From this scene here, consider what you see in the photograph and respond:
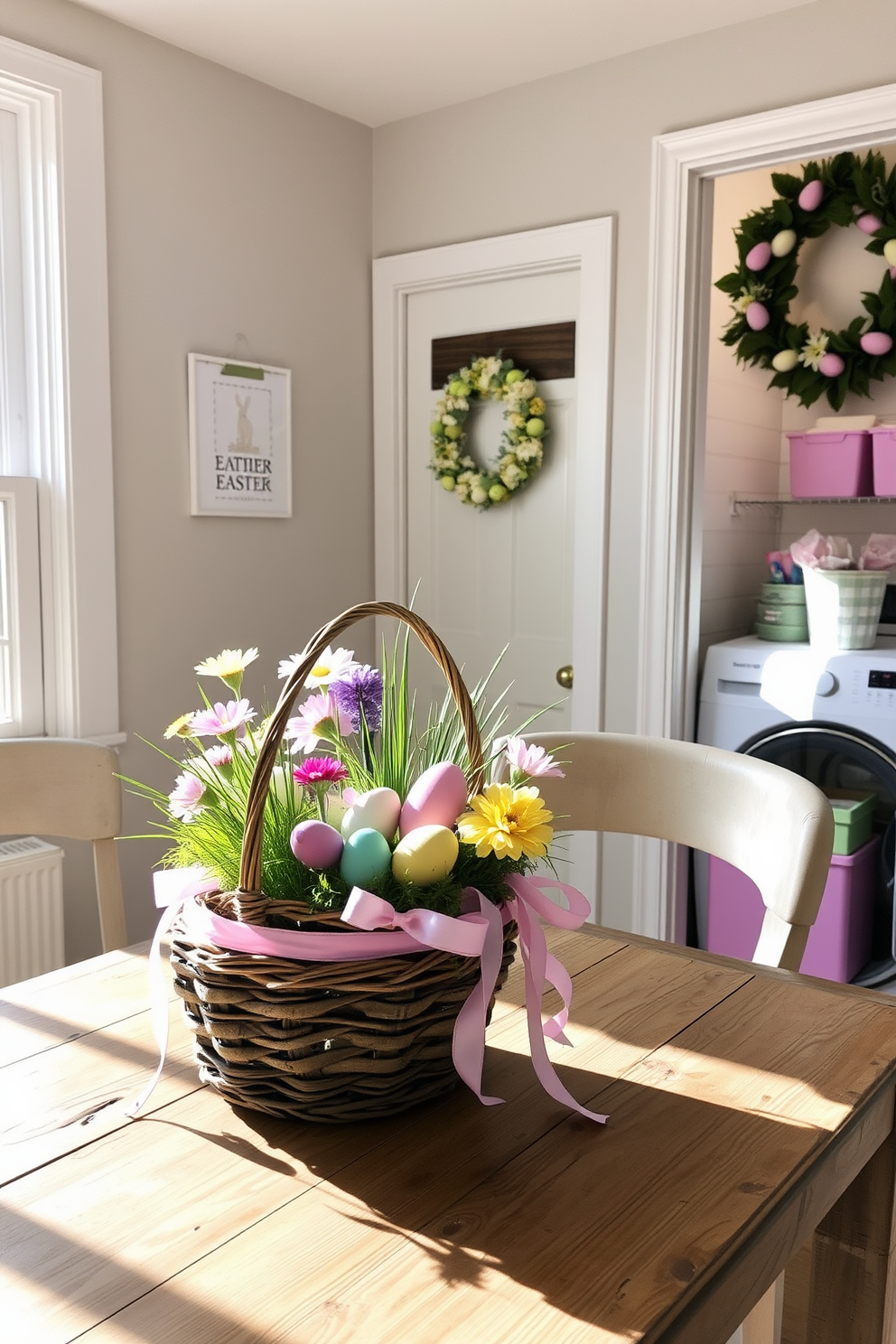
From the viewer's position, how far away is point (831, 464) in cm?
345

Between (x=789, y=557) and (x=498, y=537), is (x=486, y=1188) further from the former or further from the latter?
(x=789, y=557)

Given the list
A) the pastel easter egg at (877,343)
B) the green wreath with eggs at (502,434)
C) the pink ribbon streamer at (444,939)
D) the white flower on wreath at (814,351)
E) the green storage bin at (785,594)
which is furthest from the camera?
the white flower on wreath at (814,351)

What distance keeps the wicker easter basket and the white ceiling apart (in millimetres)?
2147

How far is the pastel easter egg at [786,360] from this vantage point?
3.49 metres

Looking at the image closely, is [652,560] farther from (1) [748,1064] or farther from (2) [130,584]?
(1) [748,1064]

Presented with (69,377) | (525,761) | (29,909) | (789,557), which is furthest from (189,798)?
(789,557)

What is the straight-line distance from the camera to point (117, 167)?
2.62 metres

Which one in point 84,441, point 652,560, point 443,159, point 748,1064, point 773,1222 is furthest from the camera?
point 443,159

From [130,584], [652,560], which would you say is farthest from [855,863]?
[130,584]

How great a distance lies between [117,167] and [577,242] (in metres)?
1.12

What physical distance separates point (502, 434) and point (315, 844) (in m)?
2.43

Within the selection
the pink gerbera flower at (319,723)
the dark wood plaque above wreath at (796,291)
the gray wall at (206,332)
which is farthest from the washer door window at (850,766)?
the pink gerbera flower at (319,723)

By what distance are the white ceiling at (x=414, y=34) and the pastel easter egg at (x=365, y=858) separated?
7.33ft

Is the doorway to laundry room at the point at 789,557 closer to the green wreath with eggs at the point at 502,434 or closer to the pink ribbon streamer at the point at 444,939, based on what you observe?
the green wreath with eggs at the point at 502,434
